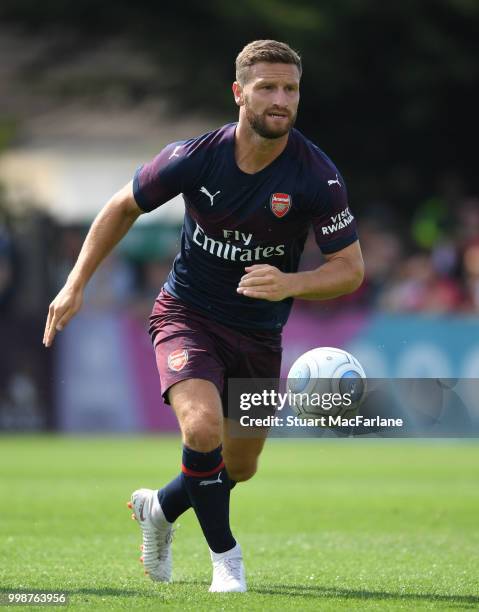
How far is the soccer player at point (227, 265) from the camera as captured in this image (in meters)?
6.52

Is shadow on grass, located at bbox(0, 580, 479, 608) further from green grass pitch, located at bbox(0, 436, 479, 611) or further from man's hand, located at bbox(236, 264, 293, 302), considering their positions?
man's hand, located at bbox(236, 264, 293, 302)

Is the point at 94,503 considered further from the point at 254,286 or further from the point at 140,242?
the point at 140,242

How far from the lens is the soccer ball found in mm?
6676

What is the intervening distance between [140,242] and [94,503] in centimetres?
856

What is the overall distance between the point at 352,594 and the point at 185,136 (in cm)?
1893

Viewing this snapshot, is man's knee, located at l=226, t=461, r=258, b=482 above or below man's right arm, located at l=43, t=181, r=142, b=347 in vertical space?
below

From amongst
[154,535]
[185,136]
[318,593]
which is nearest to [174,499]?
[154,535]

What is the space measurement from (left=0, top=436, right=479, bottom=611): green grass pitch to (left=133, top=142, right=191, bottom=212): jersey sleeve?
1889mm

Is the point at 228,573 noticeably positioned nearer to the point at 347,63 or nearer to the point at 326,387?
the point at 326,387

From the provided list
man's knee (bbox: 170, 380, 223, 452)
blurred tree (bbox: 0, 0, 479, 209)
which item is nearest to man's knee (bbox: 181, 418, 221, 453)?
man's knee (bbox: 170, 380, 223, 452)

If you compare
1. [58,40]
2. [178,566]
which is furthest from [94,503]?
[58,40]

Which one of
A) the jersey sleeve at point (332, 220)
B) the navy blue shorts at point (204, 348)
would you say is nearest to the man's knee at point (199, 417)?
the navy blue shorts at point (204, 348)

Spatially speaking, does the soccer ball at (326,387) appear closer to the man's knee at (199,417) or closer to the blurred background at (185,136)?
the man's knee at (199,417)

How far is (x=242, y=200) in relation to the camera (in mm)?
6781
